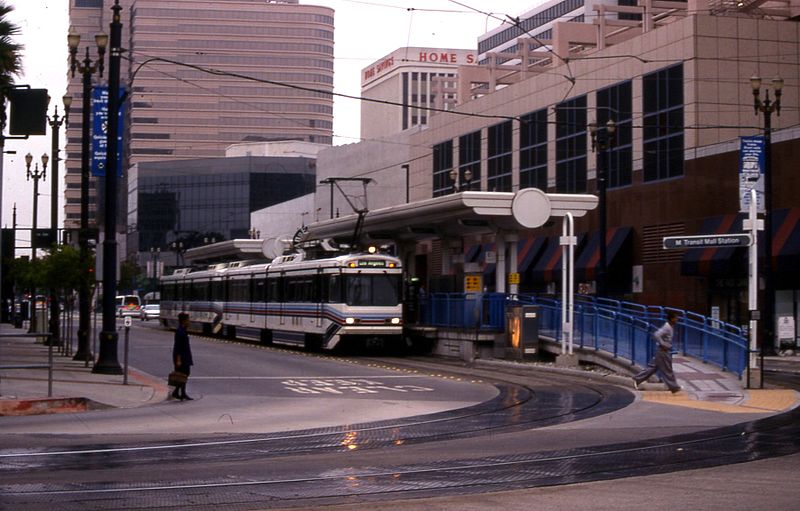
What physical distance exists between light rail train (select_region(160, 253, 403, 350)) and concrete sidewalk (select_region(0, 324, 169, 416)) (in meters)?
8.53

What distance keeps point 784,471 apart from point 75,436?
30.8 ft

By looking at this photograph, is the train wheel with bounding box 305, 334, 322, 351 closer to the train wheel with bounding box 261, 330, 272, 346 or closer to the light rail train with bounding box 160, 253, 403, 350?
the light rail train with bounding box 160, 253, 403, 350

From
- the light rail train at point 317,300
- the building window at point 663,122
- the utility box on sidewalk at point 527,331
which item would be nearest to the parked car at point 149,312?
the light rail train at point 317,300

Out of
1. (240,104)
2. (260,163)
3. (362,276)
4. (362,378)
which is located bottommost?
(362,378)

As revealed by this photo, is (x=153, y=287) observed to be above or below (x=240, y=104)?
below

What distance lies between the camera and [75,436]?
16609 mm

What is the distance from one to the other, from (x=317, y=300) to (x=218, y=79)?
161 m

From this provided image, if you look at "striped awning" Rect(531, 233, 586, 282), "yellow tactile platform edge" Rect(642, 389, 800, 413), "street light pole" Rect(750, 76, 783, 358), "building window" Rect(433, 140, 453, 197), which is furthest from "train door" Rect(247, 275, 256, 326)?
"building window" Rect(433, 140, 453, 197)

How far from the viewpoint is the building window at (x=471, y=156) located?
72375 mm

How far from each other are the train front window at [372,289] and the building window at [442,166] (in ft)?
124

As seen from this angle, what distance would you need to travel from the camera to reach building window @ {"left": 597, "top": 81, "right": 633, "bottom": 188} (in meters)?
56.2

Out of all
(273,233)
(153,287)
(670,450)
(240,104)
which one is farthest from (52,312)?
(240,104)

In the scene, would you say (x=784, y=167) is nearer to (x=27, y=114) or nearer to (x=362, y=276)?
(x=362, y=276)

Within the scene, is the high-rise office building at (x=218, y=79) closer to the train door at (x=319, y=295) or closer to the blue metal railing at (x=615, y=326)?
the train door at (x=319, y=295)
